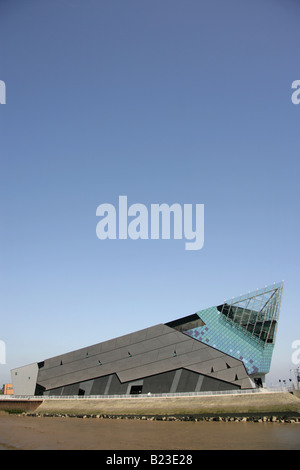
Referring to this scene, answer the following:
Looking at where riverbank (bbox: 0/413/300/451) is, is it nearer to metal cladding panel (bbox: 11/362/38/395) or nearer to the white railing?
the white railing

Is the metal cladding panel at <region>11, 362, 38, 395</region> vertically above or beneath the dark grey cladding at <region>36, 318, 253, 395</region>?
beneath

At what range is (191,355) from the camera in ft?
185

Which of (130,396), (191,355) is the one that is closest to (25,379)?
(130,396)

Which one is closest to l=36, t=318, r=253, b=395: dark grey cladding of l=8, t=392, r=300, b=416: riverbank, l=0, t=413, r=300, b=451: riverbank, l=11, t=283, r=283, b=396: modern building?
l=11, t=283, r=283, b=396: modern building

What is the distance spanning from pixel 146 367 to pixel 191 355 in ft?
27.6

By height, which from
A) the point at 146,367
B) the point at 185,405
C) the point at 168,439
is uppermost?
the point at 168,439

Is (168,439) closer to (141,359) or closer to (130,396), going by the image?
(130,396)

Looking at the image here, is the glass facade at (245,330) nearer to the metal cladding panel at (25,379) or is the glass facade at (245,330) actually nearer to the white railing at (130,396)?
the white railing at (130,396)

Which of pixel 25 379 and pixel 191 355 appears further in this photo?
pixel 25 379

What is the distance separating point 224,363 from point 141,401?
13481 mm

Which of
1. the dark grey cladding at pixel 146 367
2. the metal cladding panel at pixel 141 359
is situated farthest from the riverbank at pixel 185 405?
the metal cladding panel at pixel 141 359

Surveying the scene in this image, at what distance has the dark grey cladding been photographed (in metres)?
54.0
